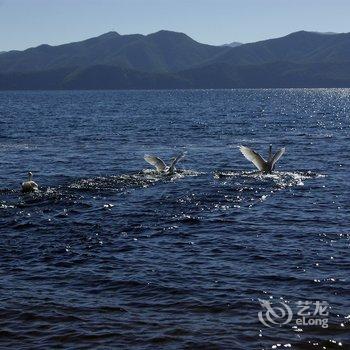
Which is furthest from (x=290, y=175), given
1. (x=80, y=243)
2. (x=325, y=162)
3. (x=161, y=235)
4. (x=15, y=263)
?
(x=15, y=263)

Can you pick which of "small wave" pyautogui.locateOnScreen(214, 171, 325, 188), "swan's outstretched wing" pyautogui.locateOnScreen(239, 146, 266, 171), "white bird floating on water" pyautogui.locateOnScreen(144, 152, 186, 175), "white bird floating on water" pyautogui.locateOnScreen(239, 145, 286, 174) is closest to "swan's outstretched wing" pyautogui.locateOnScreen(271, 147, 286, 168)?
"white bird floating on water" pyautogui.locateOnScreen(239, 145, 286, 174)

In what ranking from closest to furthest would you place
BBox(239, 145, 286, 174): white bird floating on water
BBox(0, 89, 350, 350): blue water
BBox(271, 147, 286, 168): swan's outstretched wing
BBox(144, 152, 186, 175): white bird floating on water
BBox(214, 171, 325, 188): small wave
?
BBox(0, 89, 350, 350): blue water → BBox(271, 147, 286, 168): swan's outstretched wing → BBox(214, 171, 325, 188): small wave → BBox(239, 145, 286, 174): white bird floating on water → BBox(144, 152, 186, 175): white bird floating on water

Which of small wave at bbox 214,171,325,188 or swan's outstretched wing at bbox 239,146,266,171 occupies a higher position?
swan's outstretched wing at bbox 239,146,266,171

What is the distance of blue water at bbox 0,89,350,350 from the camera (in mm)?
16875

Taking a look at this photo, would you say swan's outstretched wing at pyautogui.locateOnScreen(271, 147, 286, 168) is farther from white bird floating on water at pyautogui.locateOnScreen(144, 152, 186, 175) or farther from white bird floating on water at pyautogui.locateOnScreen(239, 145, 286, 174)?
white bird floating on water at pyautogui.locateOnScreen(144, 152, 186, 175)

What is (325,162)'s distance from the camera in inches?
1954

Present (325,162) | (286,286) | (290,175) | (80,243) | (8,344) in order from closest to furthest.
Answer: (8,344), (286,286), (80,243), (290,175), (325,162)

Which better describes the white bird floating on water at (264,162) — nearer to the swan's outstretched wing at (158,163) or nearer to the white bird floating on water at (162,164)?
the white bird floating on water at (162,164)

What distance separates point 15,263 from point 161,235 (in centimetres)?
659

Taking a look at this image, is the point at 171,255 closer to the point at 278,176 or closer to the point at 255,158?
the point at 255,158

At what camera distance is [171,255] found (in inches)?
921

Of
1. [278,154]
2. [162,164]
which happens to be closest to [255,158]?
[278,154]

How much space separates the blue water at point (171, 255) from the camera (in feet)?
55.4

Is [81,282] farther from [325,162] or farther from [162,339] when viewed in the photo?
[325,162]
